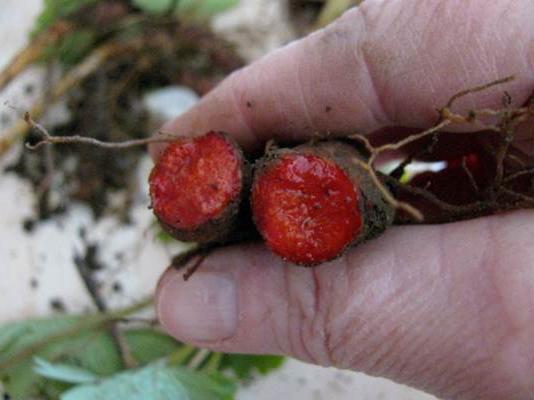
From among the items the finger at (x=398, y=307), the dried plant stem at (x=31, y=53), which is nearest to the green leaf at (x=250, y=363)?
the finger at (x=398, y=307)

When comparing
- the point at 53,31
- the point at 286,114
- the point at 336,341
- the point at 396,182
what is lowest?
the point at 336,341

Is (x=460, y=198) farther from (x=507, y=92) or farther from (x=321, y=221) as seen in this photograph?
(x=321, y=221)

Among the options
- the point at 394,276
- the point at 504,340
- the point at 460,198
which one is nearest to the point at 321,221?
the point at 394,276

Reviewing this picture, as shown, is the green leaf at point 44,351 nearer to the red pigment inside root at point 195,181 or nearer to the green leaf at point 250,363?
the green leaf at point 250,363

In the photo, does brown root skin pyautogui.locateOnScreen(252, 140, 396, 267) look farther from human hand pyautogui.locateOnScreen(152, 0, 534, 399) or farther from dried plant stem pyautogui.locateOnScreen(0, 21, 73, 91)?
dried plant stem pyautogui.locateOnScreen(0, 21, 73, 91)

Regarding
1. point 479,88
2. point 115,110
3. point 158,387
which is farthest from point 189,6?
point 479,88

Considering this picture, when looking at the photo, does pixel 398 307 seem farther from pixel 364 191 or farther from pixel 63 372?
pixel 63 372
